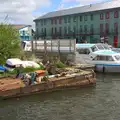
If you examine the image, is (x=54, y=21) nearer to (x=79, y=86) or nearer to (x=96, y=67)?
(x=96, y=67)

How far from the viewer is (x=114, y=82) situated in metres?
26.8

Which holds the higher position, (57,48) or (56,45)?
(56,45)

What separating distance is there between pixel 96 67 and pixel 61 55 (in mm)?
3779

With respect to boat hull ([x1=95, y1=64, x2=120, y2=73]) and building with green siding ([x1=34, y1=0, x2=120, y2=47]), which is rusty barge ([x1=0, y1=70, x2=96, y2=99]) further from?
building with green siding ([x1=34, y1=0, x2=120, y2=47])

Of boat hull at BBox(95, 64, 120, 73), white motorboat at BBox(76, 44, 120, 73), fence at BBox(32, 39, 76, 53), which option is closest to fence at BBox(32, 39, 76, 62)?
fence at BBox(32, 39, 76, 53)

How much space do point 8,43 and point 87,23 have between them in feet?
160

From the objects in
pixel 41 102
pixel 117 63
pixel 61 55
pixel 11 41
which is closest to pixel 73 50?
pixel 61 55

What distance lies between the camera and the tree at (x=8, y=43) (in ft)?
90.7

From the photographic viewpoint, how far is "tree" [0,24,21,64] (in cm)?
2764

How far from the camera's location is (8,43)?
28109mm

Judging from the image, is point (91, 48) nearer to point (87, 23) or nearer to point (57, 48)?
point (57, 48)

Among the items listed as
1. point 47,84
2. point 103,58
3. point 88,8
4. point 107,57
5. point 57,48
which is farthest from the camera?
point 88,8

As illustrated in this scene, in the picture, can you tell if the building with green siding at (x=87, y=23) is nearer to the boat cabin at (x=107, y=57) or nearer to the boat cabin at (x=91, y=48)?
the boat cabin at (x=91, y=48)

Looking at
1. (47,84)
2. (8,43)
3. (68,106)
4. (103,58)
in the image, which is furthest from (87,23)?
(68,106)
